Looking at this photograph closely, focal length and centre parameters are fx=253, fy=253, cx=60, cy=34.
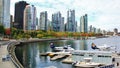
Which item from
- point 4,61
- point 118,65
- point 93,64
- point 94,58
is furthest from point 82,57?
point 4,61

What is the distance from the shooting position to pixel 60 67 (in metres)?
50.0

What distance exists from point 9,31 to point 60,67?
134 m

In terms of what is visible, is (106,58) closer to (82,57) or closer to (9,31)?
(82,57)

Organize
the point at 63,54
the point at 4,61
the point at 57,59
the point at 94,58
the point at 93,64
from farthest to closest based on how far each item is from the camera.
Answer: the point at 63,54, the point at 57,59, the point at 94,58, the point at 93,64, the point at 4,61

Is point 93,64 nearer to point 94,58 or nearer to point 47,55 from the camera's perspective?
point 94,58

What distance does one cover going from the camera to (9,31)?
179 m

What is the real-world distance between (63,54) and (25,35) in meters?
124

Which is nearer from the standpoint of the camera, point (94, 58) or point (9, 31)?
point (94, 58)

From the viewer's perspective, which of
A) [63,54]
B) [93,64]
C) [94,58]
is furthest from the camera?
[63,54]

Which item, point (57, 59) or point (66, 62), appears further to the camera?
point (57, 59)

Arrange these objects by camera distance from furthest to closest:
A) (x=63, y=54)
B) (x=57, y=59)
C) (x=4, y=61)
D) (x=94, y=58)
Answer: (x=63, y=54) → (x=57, y=59) → (x=94, y=58) → (x=4, y=61)

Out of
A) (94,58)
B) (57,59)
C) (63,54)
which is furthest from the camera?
(63,54)

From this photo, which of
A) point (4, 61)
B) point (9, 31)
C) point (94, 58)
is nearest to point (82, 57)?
point (94, 58)

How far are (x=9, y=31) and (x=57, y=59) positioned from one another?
122 meters
